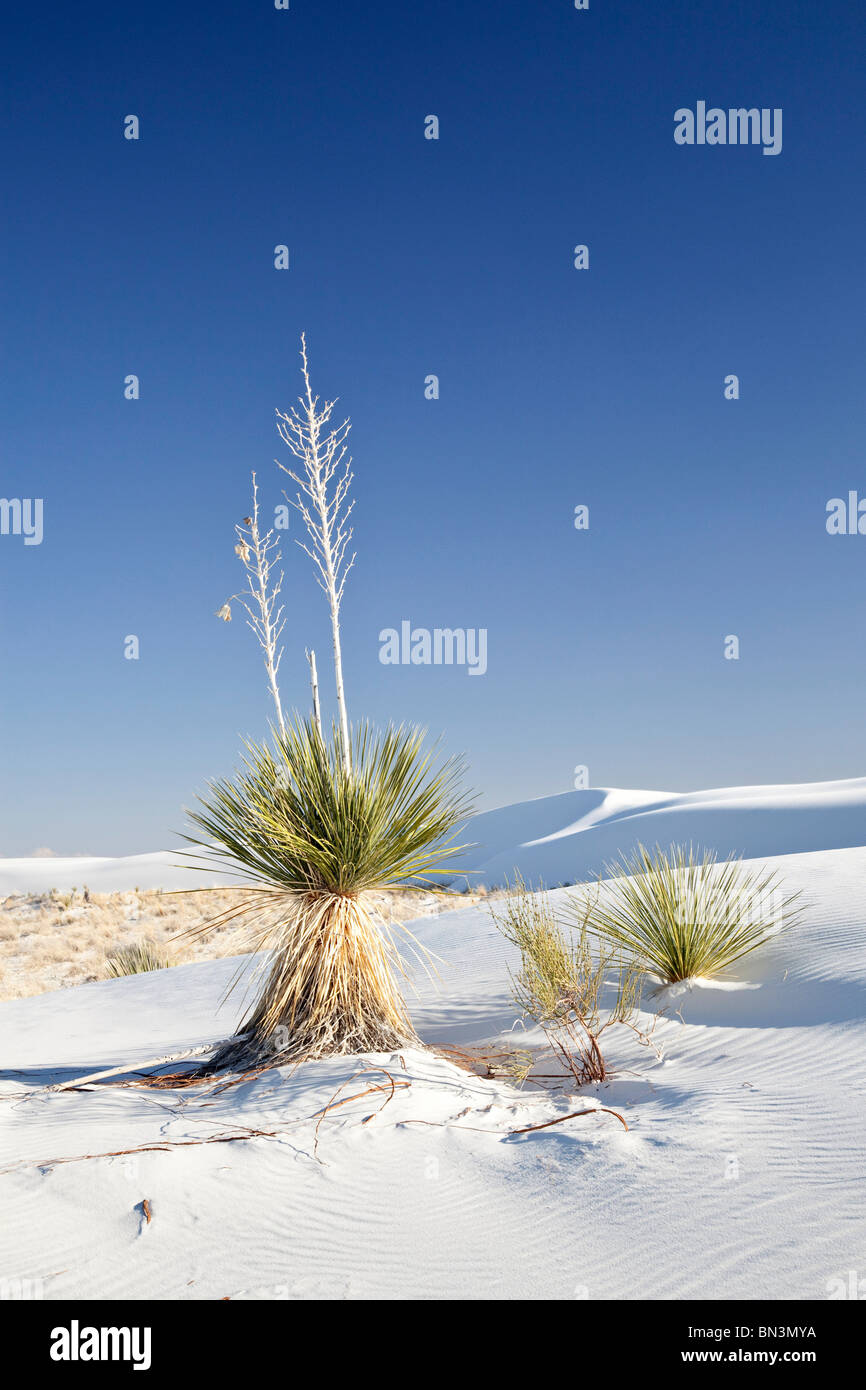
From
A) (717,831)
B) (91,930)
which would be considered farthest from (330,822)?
(717,831)

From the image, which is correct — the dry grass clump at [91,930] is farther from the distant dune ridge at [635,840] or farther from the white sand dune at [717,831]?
the white sand dune at [717,831]

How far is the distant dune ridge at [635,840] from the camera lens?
1320 inches

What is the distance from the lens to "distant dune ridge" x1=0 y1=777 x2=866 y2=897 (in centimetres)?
3353

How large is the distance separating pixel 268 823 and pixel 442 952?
256 inches

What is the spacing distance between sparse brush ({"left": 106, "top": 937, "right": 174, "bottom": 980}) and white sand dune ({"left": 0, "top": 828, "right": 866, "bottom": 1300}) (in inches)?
329

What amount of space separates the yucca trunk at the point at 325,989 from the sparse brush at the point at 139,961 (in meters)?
8.94

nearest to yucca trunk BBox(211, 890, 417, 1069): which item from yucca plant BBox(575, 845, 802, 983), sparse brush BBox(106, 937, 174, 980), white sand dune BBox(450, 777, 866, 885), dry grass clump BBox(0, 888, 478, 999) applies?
yucca plant BBox(575, 845, 802, 983)

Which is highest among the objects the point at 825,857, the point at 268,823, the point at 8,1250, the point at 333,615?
the point at 333,615

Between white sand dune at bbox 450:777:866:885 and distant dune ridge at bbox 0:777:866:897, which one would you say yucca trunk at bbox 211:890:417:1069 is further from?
distant dune ridge at bbox 0:777:866:897

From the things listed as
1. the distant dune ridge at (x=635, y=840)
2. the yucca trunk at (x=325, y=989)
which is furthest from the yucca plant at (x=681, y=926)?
the distant dune ridge at (x=635, y=840)

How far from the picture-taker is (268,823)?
5574 millimetres

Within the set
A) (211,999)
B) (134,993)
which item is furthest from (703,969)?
(134,993)

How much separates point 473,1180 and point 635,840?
36011 millimetres
